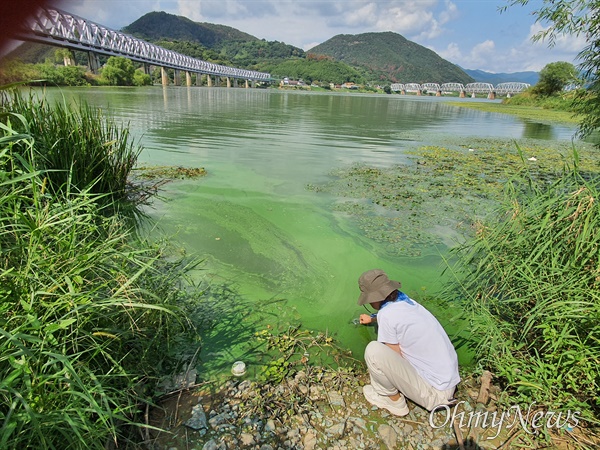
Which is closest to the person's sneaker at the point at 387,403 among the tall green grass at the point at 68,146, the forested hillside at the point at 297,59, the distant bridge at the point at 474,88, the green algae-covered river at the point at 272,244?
the green algae-covered river at the point at 272,244

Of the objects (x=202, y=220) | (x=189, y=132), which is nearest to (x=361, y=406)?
(x=202, y=220)

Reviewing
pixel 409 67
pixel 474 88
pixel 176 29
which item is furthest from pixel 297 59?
pixel 474 88

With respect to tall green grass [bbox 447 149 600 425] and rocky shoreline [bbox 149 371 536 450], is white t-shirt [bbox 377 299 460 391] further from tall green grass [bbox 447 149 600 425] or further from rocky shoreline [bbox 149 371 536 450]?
tall green grass [bbox 447 149 600 425]

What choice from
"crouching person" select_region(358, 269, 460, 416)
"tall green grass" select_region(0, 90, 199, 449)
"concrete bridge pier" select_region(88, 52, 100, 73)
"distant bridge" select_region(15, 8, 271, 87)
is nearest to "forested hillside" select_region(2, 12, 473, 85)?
"distant bridge" select_region(15, 8, 271, 87)

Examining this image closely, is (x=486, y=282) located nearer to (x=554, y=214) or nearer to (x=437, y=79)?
(x=554, y=214)

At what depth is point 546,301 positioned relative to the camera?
6.65 feet

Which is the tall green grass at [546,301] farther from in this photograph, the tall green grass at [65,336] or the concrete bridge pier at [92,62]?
the concrete bridge pier at [92,62]

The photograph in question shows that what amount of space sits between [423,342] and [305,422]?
2.82ft

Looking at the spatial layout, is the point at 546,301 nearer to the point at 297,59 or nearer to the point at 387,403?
the point at 387,403

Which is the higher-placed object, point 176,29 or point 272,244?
point 176,29

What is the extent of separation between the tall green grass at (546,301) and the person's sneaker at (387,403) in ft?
2.29

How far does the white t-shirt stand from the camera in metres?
2.04

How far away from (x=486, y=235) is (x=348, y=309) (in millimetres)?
1389

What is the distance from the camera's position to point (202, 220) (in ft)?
15.4
